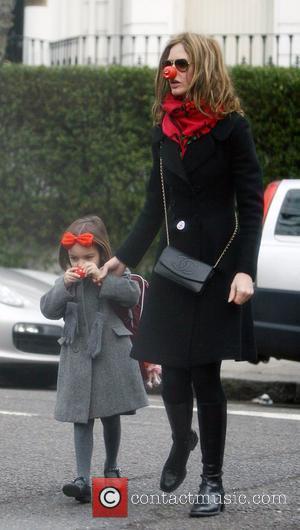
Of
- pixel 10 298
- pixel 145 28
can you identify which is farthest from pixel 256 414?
pixel 145 28

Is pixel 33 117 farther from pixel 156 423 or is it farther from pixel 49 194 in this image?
pixel 156 423

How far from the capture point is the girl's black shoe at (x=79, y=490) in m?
5.55

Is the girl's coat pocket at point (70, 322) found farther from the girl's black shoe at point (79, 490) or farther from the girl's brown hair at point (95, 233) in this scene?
the girl's black shoe at point (79, 490)

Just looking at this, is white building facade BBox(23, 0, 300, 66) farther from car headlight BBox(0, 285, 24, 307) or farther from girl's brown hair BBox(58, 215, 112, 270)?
girl's brown hair BBox(58, 215, 112, 270)

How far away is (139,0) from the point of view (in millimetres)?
17922

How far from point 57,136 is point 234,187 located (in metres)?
10.2

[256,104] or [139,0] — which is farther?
[139,0]

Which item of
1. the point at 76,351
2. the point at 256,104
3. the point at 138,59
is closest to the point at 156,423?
the point at 76,351

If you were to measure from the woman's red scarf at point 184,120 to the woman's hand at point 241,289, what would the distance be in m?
0.54

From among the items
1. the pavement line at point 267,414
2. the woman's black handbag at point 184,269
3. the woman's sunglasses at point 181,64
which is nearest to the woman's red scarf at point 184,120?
the woman's sunglasses at point 181,64

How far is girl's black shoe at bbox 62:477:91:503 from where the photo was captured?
18.2ft

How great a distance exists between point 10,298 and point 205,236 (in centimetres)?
539

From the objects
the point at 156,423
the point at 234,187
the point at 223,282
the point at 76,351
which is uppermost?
the point at 234,187

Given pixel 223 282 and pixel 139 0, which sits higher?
pixel 139 0
